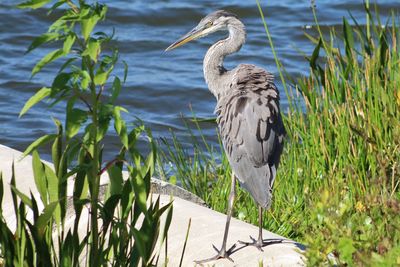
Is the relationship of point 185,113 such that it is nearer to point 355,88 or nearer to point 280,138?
point 355,88

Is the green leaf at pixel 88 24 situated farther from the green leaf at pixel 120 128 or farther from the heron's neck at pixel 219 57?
the heron's neck at pixel 219 57

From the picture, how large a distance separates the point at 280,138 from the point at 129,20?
7566mm

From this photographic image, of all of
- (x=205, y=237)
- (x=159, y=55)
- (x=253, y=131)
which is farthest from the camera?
(x=159, y=55)

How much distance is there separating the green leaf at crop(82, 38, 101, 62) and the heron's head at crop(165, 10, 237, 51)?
9.51 feet

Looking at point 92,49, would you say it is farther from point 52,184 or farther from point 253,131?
point 253,131

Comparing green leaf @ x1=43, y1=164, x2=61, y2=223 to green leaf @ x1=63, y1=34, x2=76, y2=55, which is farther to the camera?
green leaf @ x1=43, y1=164, x2=61, y2=223

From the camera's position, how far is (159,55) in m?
11.4

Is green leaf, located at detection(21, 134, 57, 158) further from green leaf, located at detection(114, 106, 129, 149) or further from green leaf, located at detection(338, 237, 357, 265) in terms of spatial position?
green leaf, located at detection(338, 237, 357, 265)

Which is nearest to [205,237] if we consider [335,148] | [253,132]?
[253,132]

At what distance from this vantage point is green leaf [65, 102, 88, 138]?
3.34 meters

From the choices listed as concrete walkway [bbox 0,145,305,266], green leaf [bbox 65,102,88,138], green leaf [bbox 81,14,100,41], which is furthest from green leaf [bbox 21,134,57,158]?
concrete walkway [bbox 0,145,305,266]

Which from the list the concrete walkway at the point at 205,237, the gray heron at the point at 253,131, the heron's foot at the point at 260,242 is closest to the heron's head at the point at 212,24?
the gray heron at the point at 253,131

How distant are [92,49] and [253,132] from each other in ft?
6.14

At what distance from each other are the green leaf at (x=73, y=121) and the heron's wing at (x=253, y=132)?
1664mm
